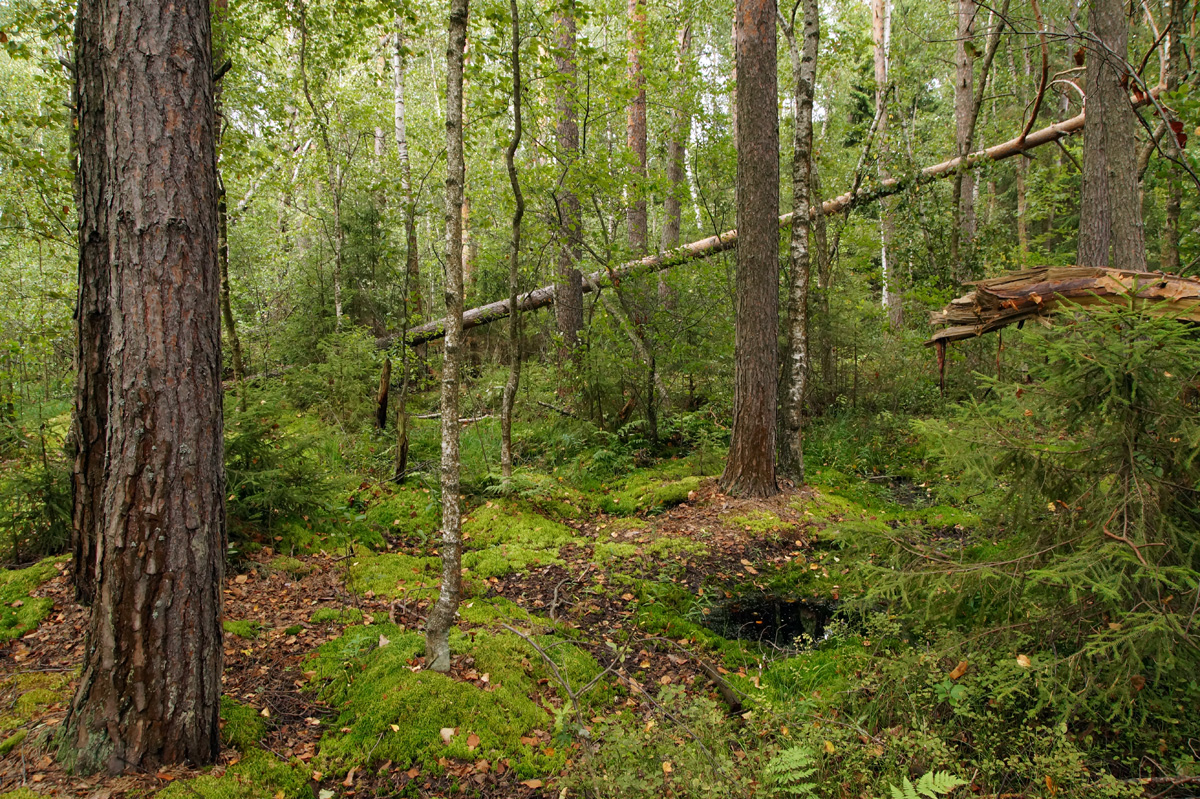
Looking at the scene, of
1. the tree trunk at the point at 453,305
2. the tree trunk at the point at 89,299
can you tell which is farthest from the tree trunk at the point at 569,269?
the tree trunk at the point at 89,299

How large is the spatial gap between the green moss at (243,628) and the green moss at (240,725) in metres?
0.82

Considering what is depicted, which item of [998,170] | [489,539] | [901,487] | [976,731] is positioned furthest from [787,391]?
[998,170]

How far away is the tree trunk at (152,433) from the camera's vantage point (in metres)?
2.53

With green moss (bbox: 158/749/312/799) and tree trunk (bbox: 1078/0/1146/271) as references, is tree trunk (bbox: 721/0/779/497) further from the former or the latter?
green moss (bbox: 158/749/312/799)

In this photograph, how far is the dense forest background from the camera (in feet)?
9.39

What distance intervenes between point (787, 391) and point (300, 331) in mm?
8625

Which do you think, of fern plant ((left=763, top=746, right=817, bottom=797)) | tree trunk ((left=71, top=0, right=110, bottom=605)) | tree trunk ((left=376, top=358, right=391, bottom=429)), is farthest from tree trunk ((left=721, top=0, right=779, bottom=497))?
tree trunk ((left=71, top=0, right=110, bottom=605))

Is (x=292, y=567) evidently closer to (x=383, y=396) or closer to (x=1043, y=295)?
(x=383, y=396)

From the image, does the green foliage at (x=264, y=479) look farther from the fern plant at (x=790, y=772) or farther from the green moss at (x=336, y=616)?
the fern plant at (x=790, y=772)

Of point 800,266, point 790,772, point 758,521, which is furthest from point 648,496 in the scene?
point 790,772

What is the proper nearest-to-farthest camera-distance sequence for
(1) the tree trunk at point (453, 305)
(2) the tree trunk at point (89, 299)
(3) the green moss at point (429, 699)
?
(2) the tree trunk at point (89, 299) → (3) the green moss at point (429, 699) → (1) the tree trunk at point (453, 305)

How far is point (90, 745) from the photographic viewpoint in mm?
2547

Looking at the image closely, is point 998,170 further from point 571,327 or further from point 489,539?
point 489,539

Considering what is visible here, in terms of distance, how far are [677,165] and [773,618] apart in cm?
1208
